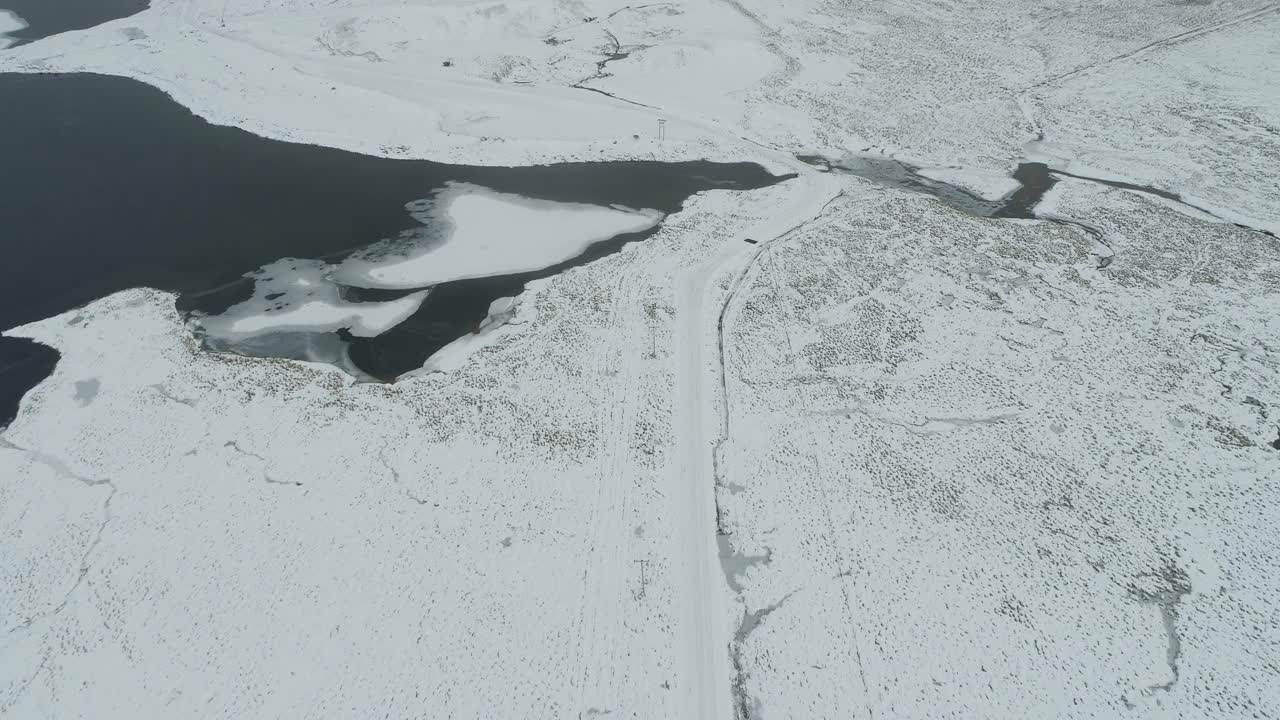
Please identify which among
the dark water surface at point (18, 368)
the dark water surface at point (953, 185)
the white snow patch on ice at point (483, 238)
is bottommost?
the dark water surface at point (18, 368)

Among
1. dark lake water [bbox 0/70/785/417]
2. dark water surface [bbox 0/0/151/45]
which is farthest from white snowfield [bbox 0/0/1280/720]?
dark water surface [bbox 0/0/151/45]

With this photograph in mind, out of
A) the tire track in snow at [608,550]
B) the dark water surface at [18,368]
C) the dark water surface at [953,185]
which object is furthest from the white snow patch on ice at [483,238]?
the dark water surface at [953,185]

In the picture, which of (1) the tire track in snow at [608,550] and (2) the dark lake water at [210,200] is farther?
(2) the dark lake water at [210,200]

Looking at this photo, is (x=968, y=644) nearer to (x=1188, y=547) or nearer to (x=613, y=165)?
(x=1188, y=547)

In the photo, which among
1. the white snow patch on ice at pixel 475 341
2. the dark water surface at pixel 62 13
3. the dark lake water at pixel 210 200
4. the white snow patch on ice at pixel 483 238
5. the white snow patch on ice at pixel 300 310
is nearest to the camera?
the white snow patch on ice at pixel 475 341

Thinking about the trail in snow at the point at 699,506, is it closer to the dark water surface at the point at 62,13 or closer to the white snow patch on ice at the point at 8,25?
the white snow patch on ice at the point at 8,25
